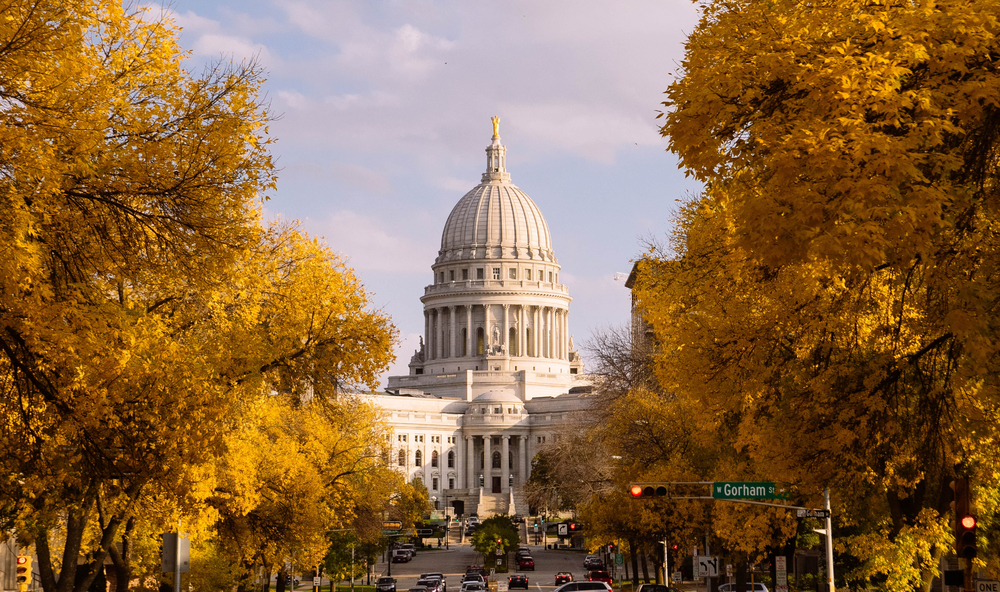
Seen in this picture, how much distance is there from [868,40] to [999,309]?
3.59 m

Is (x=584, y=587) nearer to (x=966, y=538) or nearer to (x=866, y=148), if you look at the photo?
(x=966, y=538)

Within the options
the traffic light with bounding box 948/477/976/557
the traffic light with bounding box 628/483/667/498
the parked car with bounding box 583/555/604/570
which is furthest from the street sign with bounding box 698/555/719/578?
the parked car with bounding box 583/555/604/570

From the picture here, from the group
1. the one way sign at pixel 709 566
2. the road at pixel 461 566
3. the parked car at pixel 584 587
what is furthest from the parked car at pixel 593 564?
the one way sign at pixel 709 566

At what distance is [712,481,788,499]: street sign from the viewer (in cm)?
2993

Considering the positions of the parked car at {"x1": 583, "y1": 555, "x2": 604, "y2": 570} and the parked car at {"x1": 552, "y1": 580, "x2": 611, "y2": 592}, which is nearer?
the parked car at {"x1": 552, "y1": 580, "x2": 611, "y2": 592}

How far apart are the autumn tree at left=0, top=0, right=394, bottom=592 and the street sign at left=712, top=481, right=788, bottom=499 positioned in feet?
42.5

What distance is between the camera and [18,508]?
2092 centimetres

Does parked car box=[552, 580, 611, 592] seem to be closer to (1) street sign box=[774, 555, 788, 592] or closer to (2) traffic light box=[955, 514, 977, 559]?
(1) street sign box=[774, 555, 788, 592]

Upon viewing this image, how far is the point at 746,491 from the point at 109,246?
19.9 metres

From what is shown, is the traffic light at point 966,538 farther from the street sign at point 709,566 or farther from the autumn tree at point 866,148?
the street sign at point 709,566

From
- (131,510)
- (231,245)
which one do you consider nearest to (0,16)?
(231,245)

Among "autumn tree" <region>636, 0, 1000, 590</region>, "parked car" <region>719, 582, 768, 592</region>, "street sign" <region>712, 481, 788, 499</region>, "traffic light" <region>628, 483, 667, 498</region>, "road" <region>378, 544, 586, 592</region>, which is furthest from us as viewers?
"road" <region>378, 544, 586, 592</region>

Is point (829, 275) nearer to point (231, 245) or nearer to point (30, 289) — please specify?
point (231, 245)

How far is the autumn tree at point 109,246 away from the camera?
1298 centimetres
